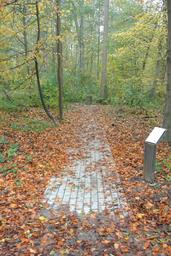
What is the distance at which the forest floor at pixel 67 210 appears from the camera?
4777 millimetres

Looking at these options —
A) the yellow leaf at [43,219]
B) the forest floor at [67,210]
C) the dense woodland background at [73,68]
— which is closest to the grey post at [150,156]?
the forest floor at [67,210]

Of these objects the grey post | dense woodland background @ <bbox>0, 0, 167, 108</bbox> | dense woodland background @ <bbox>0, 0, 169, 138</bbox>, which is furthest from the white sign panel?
dense woodland background @ <bbox>0, 0, 167, 108</bbox>

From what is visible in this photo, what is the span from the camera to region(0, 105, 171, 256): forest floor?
188 inches

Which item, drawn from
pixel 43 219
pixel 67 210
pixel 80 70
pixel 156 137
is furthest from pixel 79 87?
pixel 43 219

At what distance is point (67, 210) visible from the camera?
595 centimetres

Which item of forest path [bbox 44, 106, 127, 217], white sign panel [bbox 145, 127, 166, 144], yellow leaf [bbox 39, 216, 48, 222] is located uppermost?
white sign panel [bbox 145, 127, 166, 144]

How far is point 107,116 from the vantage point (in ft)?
56.1

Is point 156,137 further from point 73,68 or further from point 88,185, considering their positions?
point 73,68

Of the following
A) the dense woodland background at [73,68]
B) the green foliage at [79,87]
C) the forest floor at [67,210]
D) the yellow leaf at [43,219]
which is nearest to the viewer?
the forest floor at [67,210]

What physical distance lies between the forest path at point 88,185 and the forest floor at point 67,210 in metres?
0.09

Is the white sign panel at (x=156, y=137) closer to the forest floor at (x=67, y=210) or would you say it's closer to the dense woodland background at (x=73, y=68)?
the forest floor at (x=67, y=210)

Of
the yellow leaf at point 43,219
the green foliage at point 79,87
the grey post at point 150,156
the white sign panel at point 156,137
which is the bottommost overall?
the yellow leaf at point 43,219

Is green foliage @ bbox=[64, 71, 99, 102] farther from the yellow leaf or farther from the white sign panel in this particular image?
the yellow leaf

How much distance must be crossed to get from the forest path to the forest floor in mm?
95
